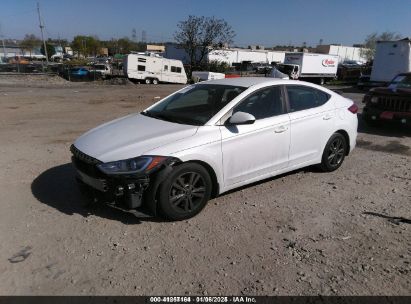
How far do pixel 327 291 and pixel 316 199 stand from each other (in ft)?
6.68

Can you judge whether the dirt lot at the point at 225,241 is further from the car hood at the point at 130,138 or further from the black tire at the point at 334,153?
the car hood at the point at 130,138

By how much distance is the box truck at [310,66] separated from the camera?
3619 centimetres

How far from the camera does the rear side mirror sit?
438cm

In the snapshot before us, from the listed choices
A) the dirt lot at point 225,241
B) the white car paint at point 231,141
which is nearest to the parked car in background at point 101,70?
the dirt lot at point 225,241

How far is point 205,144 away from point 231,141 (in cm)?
38

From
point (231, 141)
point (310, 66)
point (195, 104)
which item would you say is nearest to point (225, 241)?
point (231, 141)

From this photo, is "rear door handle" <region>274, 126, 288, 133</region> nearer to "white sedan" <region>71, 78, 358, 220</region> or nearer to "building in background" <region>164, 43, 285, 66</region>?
"white sedan" <region>71, 78, 358, 220</region>

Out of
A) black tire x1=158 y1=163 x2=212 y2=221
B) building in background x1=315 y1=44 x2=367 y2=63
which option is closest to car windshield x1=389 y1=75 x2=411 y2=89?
black tire x1=158 y1=163 x2=212 y2=221

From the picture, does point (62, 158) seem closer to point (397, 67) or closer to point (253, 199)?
point (253, 199)

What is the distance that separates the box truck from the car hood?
3213 centimetres

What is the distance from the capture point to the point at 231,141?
4430 mm

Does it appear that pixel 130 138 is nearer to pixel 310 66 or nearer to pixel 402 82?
pixel 402 82

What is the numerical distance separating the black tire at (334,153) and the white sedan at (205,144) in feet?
0.07

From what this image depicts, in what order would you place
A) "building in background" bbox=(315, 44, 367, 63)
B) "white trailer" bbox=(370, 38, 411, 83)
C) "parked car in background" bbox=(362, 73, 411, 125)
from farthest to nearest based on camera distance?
"building in background" bbox=(315, 44, 367, 63), "white trailer" bbox=(370, 38, 411, 83), "parked car in background" bbox=(362, 73, 411, 125)
